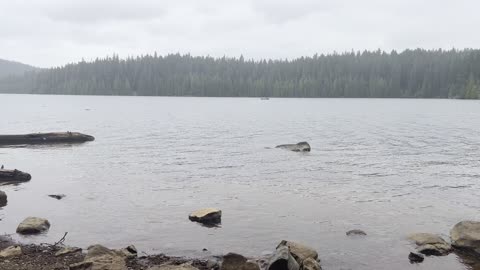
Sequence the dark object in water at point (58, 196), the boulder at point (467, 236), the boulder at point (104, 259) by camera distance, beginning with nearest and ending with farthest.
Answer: the boulder at point (104, 259)
the boulder at point (467, 236)
the dark object in water at point (58, 196)

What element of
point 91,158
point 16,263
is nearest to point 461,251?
point 16,263

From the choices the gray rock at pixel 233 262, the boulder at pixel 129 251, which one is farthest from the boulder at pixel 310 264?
the boulder at pixel 129 251

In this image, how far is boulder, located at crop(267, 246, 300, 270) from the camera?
15.7m

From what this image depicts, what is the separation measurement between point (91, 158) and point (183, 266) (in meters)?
30.7

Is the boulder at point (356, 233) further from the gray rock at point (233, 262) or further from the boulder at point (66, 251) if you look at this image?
the boulder at point (66, 251)

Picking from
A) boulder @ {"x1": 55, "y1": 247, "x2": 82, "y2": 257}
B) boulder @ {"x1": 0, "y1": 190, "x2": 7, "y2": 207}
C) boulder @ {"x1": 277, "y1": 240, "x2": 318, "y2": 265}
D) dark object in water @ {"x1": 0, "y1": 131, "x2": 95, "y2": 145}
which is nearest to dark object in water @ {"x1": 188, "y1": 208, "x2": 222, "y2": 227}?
boulder @ {"x1": 277, "y1": 240, "x2": 318, "y2": 265}

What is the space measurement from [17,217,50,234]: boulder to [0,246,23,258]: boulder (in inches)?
124

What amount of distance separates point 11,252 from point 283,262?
10033 millimetres

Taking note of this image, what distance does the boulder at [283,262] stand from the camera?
51.5 feet

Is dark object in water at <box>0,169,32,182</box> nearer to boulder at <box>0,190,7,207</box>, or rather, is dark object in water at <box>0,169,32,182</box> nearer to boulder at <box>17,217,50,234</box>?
boulder at <box>0,190,7,207</box>

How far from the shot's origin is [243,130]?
74.8m

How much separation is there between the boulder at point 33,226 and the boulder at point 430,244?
16.4m

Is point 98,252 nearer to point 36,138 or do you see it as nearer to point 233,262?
point 233,262

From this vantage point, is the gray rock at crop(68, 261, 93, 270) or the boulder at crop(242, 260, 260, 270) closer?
the gray rock at crop(68, 261, 93, 270)
